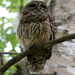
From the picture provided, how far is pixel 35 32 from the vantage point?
2221 millimetres

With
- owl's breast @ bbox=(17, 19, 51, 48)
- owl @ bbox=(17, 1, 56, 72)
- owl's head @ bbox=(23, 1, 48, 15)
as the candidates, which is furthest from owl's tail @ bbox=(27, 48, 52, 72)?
owl's head @ bbox=(23, 1, 48, 15)

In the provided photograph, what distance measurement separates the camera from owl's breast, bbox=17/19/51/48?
2217 mm

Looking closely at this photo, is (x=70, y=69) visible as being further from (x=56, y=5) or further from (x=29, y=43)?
(x=56, y=5)

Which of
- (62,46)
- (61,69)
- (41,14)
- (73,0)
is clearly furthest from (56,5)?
(61,69)

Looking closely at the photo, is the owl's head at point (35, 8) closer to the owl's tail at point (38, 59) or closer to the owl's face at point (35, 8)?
the owl's face at point (35, 8)

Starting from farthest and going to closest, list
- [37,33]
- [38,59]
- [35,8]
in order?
[35,8] < [38,59] < [37,33]

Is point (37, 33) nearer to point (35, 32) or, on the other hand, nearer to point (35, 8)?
point (35, 32)

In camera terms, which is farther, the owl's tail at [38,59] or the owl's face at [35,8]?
the owl's face at [35,8]

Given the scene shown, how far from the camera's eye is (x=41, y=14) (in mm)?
2449

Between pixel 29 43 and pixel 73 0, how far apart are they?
4.70 feet

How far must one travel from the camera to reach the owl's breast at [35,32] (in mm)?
2217

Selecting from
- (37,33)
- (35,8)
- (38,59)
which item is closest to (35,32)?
(37,33)

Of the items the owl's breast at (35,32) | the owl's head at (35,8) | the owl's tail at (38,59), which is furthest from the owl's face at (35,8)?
the owl's tail at (38,59)

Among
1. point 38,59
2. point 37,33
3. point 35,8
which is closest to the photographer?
point 37,33
